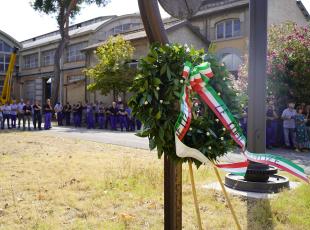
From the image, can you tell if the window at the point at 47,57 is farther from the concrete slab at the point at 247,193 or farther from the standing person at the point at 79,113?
the concrete slab at the point at 247,193

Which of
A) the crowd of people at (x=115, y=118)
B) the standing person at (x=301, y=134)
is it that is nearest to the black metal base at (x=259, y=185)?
the crowd of people at (x=115, y=118)

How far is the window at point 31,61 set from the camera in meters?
48.7

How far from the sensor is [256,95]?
19.5 feet

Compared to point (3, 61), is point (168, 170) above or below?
below

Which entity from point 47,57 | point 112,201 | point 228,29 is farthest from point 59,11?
point 112,201

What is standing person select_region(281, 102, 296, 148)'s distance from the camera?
45.3ft

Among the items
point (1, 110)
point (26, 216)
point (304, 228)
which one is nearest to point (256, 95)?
point (304, 228)

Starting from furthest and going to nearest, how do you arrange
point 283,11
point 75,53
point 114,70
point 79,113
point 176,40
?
1. point 75,53
2. point 283,11
3. point 176,40
4. point 114,70
5. point 79,113

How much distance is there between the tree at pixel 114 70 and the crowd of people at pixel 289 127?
1344 cm

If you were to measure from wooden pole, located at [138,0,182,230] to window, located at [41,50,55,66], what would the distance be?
43630 millimetres

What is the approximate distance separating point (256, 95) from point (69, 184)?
11.3 ft

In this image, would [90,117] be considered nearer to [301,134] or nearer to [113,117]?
[113,117]

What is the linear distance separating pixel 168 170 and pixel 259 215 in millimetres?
1981

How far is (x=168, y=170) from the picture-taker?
3729mm
